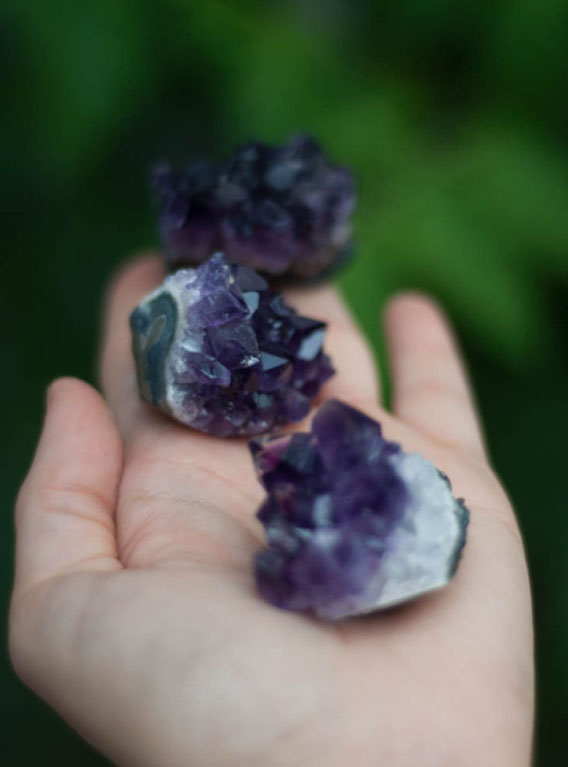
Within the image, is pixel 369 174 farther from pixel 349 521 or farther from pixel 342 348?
pixel 349 521

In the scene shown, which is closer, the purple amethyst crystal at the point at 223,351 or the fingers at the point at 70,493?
the fingers at the point at 70,493

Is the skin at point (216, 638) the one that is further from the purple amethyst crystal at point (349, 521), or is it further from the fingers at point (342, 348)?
the fingers at point (342, 348)

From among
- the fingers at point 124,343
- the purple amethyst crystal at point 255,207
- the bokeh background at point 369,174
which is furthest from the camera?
the bokeh background at point 369,174

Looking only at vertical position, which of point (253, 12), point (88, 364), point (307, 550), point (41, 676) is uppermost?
point (253, 12)

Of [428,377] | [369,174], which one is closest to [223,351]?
[428,377]

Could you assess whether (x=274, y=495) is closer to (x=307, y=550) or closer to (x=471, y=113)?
(x=307, y=550)

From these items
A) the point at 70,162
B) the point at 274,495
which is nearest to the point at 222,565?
the point at 274,495

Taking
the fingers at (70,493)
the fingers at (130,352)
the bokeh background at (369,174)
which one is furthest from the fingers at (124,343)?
the bokeh background at (369,174)

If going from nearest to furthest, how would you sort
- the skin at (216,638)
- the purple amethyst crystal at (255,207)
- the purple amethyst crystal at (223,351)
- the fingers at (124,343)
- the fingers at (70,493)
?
the skin at (216,638) < the fingers at (70,493) < the purple amethyst crystal at (223,351) < the fingers at (124,343) < the purple amethyst crystal at (255,207)

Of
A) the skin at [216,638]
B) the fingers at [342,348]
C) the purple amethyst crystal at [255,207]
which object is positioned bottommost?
the skin at [216,638]
